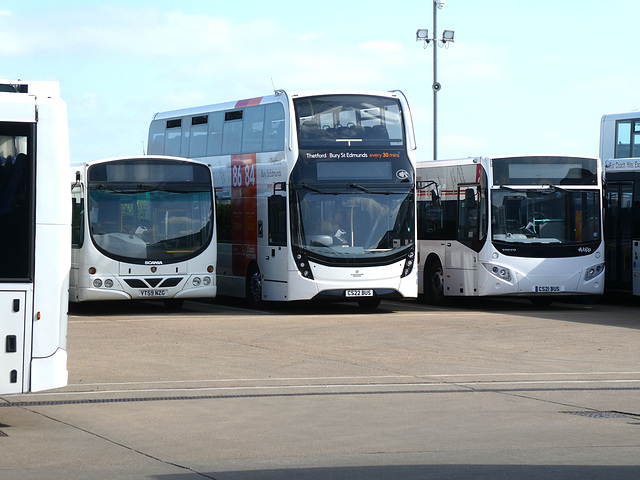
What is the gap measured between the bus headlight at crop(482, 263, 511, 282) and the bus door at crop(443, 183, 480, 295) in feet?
1.35

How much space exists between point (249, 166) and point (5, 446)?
17.3 m

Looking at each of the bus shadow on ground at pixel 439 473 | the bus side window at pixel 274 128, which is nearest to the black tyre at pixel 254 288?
the bus side window at pixel 274 128

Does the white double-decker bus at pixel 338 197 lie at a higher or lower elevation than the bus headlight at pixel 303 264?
higher

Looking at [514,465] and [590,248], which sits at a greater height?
[590,248]

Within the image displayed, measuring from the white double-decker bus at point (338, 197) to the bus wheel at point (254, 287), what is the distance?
1.00 ft

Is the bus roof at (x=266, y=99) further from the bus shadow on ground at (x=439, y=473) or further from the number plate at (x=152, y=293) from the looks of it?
the bus shadow on ground at (x=439, y=473)

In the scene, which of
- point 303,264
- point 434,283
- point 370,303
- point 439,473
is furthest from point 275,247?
point 439,473

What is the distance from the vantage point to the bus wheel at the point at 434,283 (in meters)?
28.0

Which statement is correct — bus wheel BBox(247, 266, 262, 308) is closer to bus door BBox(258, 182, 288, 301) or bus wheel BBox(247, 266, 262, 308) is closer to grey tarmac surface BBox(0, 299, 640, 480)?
bus door BBox(258, 182, 288, 301)

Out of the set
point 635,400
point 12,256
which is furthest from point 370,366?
point 12,256

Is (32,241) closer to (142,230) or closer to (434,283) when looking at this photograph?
(142,230)

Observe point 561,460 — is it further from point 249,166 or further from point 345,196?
point 249,166

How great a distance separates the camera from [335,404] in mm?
12680

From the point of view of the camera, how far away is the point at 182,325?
22438mm
